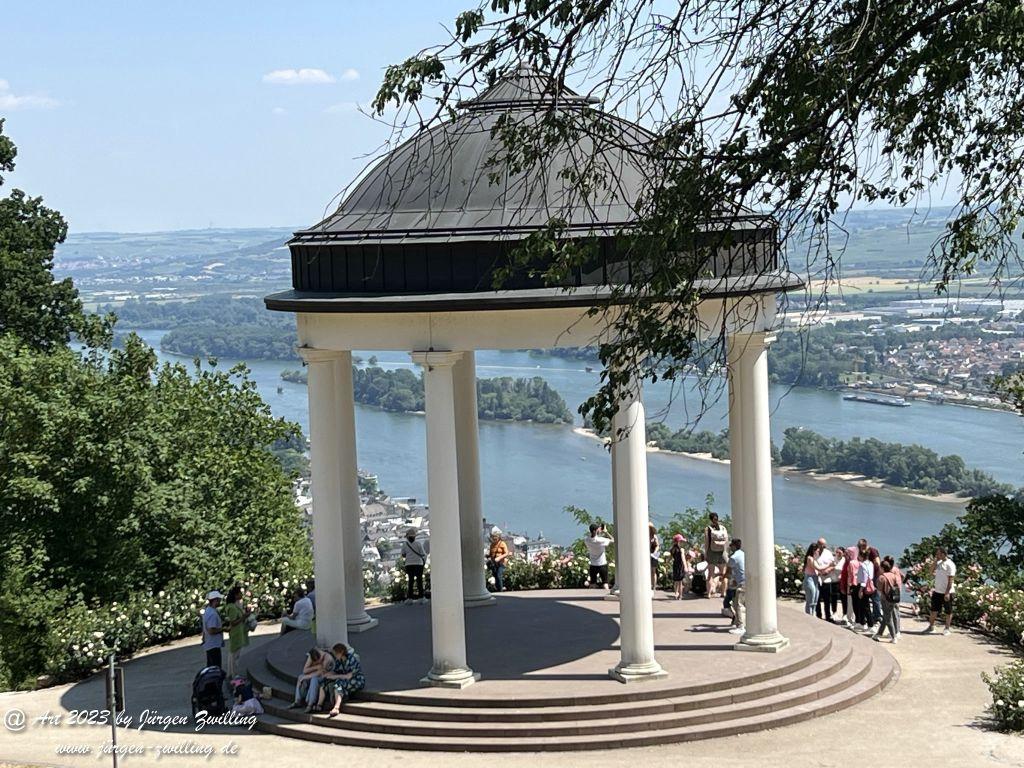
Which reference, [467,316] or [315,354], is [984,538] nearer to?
[467,316]

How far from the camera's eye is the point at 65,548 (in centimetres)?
2486

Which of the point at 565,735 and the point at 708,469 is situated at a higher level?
the point at 565,735

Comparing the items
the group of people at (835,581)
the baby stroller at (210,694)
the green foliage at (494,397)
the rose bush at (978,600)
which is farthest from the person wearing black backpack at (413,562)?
the green foliage at (494,397)

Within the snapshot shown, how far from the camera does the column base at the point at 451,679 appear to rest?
17.5 meters

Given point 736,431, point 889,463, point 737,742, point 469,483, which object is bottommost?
point 889,463

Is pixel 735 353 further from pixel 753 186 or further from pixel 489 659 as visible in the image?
pixel 753 186

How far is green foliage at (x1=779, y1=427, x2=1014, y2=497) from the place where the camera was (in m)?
53.6

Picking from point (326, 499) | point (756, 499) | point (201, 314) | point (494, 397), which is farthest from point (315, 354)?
point (201, 314)

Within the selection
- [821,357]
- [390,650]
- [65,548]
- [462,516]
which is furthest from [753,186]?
[821,357]

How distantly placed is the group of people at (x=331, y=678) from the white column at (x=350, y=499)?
9.28 feet

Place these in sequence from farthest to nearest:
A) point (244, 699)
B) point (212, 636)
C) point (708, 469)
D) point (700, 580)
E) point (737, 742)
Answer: point (708, 469), point (700, 580), point (212, 636), point (244, 699), point (737, 742)

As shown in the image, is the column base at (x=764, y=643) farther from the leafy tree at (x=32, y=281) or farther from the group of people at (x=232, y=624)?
the leafy tree at (x=32, y=281)

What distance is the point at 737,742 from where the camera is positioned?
16.5 meters

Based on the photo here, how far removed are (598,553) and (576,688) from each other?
708 centimetres
